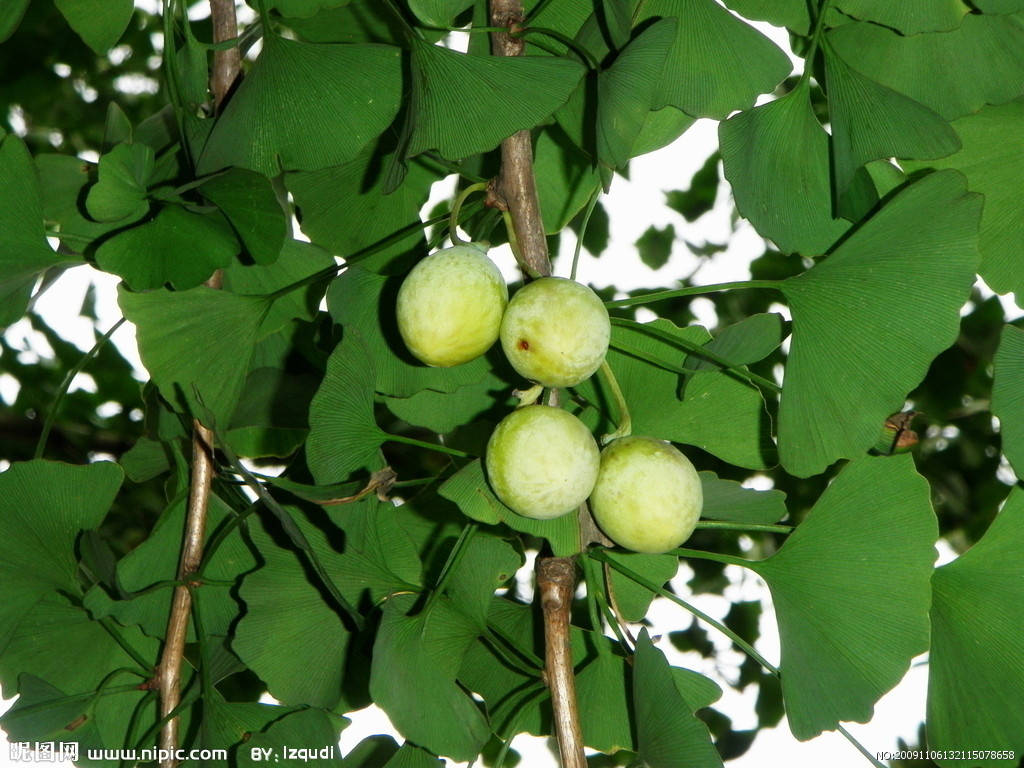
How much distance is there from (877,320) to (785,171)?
0.14m

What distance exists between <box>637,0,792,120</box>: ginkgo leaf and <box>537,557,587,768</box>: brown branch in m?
0.32

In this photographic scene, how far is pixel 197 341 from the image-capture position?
67 centimetres

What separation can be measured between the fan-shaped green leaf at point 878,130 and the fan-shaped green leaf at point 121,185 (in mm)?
467

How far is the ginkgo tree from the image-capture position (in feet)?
1.86

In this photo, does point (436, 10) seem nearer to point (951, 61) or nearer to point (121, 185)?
point (121, 185)

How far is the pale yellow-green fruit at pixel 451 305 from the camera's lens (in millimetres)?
547

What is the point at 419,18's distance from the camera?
1.98ft

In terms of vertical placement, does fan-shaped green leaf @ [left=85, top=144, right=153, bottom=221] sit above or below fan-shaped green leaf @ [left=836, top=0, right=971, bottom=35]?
below

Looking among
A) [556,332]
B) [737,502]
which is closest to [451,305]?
[556,332]

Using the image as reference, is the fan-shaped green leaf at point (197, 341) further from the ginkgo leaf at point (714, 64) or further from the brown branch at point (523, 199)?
the ginkgo leaf at point (714, 64)

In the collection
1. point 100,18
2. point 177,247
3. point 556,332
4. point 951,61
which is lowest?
point 556,332

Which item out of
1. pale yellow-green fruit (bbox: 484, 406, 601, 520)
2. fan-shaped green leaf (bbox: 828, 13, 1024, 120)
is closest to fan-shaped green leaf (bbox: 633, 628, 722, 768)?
pale yellow-green fruit (bbox: 484, 406, 601, 520)

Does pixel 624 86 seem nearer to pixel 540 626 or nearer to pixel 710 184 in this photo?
pixel 540 626

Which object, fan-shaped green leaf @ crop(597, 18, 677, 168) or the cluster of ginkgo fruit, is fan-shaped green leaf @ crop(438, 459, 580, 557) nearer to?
the cluster of ginkgo fruit
